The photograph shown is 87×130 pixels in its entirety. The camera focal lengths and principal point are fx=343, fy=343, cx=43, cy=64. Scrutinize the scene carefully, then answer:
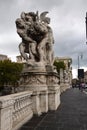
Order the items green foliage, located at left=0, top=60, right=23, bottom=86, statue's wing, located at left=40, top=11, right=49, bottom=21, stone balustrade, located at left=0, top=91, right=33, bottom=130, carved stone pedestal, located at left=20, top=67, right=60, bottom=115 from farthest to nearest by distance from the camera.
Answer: green foliage, located at left=0, top=60, right=23, bottom=86 < statue's wing, located at left=40, top=11, right=49, bottom=21 < carved stone pedestal, located at left=20, top=67, right=60, bottom=115 < stone balustrade, located at left=0, top=91, right=33, bottom=130

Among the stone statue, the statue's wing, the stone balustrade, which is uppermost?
the statue's wing

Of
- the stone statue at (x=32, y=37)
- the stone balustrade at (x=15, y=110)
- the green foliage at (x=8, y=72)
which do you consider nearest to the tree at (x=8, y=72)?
the green foliage at (x=8, y=72)

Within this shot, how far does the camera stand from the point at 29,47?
14.9 meters

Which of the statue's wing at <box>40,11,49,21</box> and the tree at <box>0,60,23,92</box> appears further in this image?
the tree at <box>0,60,23,92</box>

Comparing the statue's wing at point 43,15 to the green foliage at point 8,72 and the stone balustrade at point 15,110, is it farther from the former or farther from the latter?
the green foliage at point 8,72

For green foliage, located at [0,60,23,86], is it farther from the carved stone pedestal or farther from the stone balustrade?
the stone balustrade

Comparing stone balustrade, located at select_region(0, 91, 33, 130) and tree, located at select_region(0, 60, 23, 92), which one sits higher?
tree, located at select_region(0, 60, 23, 92)

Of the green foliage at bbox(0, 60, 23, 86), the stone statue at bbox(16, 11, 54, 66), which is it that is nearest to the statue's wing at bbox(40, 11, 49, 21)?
the stone statue at bbox(16, 11, 54, 66)

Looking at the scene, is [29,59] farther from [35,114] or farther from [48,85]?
[35,114]

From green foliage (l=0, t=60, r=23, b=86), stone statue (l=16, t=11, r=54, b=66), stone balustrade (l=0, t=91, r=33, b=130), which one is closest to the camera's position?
stone balustrade (l=0, t=91, r=33, b=130)

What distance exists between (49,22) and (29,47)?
2.07 m

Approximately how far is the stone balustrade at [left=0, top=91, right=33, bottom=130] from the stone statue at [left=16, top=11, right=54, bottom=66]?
8.55 ft

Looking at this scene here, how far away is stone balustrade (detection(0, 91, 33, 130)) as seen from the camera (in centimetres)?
749

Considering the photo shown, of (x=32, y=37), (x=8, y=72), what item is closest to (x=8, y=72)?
(x=8, y=72)
